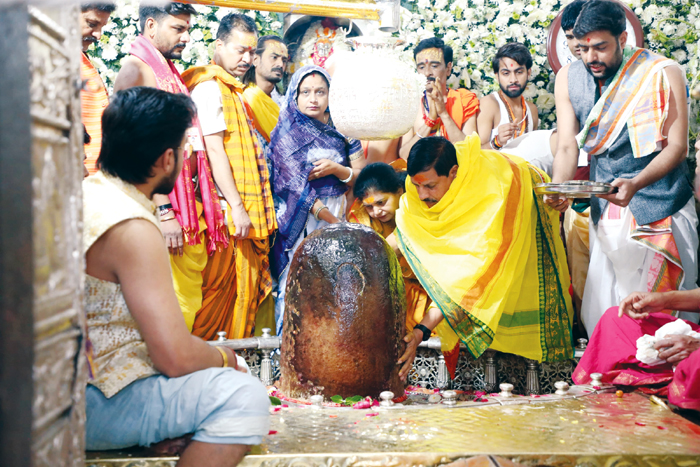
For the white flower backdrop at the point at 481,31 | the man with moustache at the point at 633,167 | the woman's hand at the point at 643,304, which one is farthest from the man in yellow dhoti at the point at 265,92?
the woman's hand at the point at 643,304

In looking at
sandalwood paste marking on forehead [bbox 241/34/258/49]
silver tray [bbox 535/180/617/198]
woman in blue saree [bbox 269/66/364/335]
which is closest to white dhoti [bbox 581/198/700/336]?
silver tray [bbox 535/180/617/198]

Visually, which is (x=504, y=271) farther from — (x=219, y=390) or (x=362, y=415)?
(x=219, y=390)

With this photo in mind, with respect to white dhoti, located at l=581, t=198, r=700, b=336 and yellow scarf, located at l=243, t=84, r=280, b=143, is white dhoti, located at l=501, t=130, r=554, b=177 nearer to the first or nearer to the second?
white dhoti, located at l=581, t=198, r=700, b=336

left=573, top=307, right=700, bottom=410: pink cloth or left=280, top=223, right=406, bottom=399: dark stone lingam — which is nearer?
left=573, top=307, right=700, bottom=410: pink cloth

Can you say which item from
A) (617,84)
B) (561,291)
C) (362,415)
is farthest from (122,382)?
(617,84)

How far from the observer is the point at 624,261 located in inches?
163

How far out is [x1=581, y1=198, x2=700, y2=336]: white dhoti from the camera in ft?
13.4

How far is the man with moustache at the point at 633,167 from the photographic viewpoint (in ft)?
13.3

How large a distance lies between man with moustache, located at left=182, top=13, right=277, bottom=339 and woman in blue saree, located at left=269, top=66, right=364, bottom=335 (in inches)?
7.1

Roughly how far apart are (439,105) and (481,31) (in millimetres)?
1618

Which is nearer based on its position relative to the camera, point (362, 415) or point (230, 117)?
point (362, 415)

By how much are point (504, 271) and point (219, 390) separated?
2303mm

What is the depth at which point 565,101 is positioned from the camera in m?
4.63

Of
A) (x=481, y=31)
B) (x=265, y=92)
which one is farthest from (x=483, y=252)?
(x=481, y=31)
